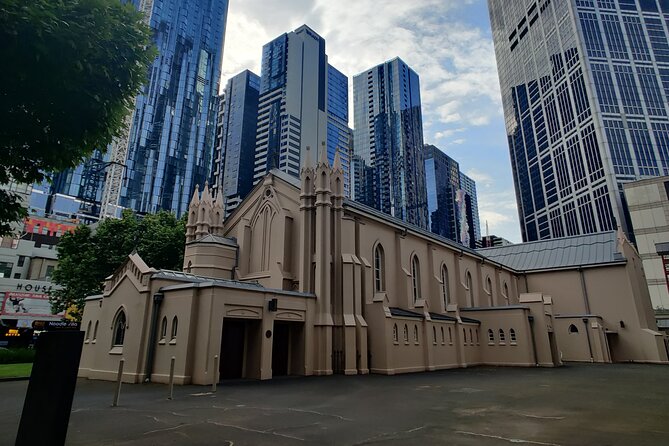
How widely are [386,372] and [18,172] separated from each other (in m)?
20.0

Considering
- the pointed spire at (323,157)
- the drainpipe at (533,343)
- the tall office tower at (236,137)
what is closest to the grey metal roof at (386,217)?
the pointed spire at (323,157)

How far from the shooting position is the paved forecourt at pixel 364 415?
26.1ft

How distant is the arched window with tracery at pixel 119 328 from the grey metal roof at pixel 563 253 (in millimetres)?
43281

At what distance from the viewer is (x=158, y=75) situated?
138 m

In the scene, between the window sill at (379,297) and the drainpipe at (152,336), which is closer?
the drainpipe at (152,336)

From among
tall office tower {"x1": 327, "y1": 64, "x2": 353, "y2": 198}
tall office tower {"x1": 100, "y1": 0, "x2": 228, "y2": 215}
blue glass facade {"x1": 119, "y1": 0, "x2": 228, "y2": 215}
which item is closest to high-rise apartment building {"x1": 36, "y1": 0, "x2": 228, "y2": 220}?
blue glass facade {"x1": 119, "y1": 0, "x2": 228, "y2": 215}

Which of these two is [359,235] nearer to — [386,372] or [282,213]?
[282,213]

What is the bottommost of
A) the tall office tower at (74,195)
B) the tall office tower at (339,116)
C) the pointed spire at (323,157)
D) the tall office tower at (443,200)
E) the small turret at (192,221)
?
the small turret at (192,221)

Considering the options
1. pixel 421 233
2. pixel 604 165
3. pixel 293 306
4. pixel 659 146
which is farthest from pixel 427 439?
pixel 659 146

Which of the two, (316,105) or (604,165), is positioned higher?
(316,105)

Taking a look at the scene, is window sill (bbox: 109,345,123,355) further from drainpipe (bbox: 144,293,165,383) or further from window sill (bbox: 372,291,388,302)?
window sill (bbox: 372,291,388,302)

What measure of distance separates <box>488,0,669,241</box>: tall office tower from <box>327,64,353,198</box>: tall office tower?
70.7 metres

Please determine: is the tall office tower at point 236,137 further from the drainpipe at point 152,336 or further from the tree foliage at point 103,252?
the drainpipe at point 152,336

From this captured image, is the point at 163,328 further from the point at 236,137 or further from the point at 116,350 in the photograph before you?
the point at 236,137
